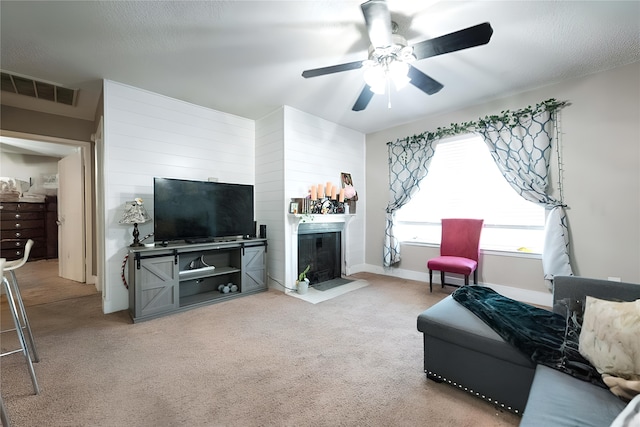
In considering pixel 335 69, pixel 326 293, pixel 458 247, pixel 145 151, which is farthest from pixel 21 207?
pixel 458 247

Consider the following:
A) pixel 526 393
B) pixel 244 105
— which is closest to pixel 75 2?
pixel 244 105

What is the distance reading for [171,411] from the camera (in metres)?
1.51

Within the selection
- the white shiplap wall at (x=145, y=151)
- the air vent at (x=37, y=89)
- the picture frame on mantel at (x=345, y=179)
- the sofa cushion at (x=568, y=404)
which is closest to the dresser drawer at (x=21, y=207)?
the air vent at (x=37, y=89)

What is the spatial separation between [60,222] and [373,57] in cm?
568

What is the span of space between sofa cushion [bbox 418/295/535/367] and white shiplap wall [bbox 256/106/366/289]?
2321 millimetres

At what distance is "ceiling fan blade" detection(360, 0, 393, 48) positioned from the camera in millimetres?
1666

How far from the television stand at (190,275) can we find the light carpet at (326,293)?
2.08ft

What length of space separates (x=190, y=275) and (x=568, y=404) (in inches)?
132

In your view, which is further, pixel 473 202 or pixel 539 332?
pixel 473 202

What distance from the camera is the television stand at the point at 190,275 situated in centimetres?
277

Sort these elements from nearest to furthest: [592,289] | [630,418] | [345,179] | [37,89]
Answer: [630,418], [592,289], [37,89], [345,179]

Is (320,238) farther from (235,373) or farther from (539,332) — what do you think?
(539,332)

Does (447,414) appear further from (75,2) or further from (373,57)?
(75,2)

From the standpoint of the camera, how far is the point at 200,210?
3.31m
